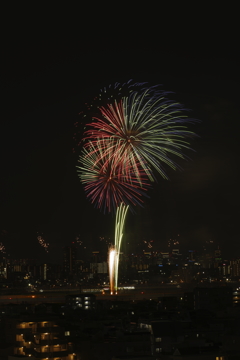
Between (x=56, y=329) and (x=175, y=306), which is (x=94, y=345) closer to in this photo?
(x=56, y=329)

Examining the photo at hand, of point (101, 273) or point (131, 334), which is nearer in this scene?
point (131, 334)

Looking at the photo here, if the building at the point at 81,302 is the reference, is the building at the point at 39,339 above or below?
above

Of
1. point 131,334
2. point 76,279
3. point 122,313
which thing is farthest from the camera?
point 76,279

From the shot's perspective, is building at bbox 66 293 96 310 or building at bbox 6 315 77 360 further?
building at bbox 66 293 96 310

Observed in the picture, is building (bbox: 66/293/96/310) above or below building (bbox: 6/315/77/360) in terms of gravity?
below

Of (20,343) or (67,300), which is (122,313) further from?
(20,343)

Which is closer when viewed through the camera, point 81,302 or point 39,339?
point 39,339

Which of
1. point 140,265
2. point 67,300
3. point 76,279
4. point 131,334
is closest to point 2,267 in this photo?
point 76,279

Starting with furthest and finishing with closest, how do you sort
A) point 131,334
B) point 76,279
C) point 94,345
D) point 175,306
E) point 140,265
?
point 140,265
point 76,279
point 175,306
point 131,334
point 94,345

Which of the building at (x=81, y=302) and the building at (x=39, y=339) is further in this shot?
the building at (x=81, y=302)

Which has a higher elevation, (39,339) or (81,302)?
(39,339)
